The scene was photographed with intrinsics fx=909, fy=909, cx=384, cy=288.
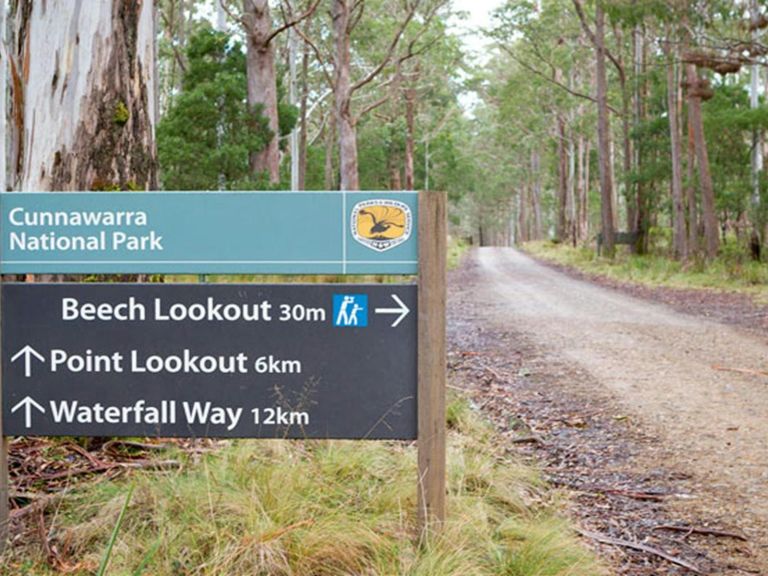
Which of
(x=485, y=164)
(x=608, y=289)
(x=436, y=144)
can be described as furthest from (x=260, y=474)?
(x=485, y=164)

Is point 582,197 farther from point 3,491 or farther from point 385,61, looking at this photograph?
point 3,491

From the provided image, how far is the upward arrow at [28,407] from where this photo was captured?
3318 mm

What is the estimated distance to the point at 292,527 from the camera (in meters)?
3.11

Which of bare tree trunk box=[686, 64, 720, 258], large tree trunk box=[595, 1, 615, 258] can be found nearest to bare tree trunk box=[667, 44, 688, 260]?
bare tree trunk box=[686, 64, 720, 258]

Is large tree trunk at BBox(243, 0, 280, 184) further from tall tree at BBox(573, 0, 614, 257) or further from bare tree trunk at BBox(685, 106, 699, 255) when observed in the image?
tall tree at BBox(573, 0, 614, 257)

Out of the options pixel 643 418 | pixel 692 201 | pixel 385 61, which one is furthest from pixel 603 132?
pixel 643 418

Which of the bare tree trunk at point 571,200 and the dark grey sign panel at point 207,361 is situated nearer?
the dark grey sign panel at point 207,361

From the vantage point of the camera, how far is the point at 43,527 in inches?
130

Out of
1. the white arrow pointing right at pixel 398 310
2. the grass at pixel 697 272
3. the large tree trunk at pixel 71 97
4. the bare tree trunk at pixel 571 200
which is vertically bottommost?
the grass at pixel 697 272

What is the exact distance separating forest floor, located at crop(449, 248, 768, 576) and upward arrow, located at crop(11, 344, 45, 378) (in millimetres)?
2340

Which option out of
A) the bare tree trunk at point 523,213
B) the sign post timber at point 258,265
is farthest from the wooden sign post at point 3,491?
the bare tree trunk at point 523,213

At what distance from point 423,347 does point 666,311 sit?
1205cm

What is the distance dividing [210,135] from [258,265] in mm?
14975

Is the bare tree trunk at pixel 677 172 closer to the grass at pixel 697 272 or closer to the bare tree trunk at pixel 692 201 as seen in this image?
the bare tree trunk at pixel 692 201
